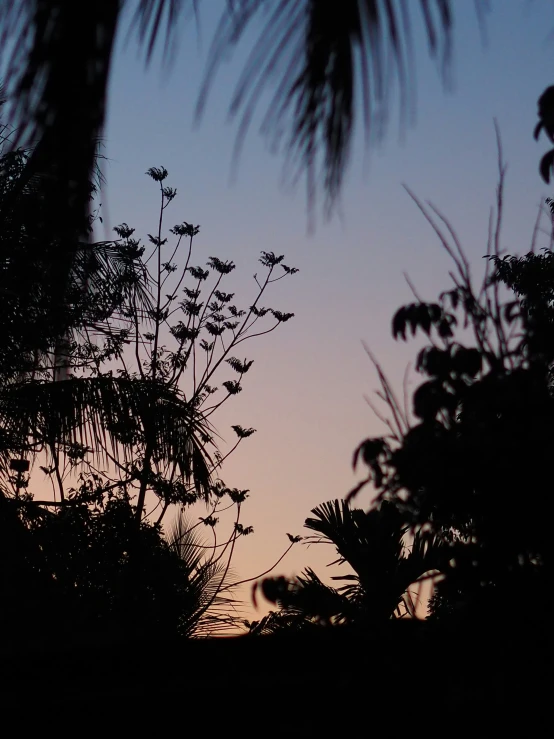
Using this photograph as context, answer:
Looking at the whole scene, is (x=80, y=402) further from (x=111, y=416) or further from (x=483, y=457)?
(x=483, y=457)

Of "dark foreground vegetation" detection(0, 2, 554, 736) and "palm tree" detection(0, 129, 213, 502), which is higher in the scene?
"palm tree" detection(0, 129, 213, 502)

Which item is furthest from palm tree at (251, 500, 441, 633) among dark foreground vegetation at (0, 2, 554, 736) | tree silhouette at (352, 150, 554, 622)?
tree silhouette at (352, 150, 554, 622)

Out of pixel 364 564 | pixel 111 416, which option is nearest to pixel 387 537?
pixel 364 564

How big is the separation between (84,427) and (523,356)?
483 centimetres

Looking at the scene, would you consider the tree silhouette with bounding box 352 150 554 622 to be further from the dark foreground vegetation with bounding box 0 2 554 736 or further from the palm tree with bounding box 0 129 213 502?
the palm tree with bounding box 0 129 213 502

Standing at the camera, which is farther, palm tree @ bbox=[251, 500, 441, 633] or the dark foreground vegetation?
palm tree @ bbox=[251, 500, 441, 633]

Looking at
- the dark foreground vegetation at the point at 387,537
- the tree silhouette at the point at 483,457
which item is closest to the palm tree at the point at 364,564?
the dark foreground vegetation at the point at 387,537

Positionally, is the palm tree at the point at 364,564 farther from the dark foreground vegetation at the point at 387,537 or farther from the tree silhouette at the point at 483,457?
the tree silhouette at the point at 483,457

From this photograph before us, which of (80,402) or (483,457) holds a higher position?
(80,402)

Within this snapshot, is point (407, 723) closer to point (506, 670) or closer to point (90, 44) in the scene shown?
point (506, 670)

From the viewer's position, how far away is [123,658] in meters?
5.18

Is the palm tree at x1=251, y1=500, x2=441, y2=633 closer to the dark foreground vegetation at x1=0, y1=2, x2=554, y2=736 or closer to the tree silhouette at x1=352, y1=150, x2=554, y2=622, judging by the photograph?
the dark foreground vegetation at x1=0, y1=2, x2=554, y2=736

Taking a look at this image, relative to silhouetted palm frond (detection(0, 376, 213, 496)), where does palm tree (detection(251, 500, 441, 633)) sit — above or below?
below

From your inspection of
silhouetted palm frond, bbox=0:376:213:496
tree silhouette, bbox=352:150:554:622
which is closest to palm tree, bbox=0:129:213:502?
silhouetted palm frond, bbox=0:376:213:496
